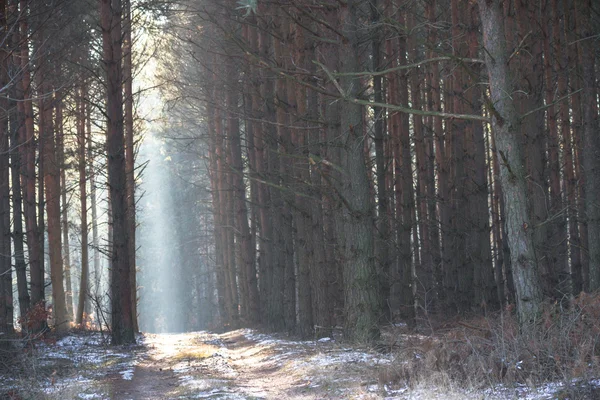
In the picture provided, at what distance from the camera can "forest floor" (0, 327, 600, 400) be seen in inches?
259

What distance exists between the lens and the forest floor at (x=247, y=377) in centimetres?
659

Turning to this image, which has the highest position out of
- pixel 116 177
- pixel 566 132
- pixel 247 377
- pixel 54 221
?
pixel 566 132

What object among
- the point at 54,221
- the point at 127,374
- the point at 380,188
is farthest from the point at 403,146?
the point at 54,221

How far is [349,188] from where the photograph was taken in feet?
34.9

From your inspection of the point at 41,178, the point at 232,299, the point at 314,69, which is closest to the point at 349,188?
the point at 314,69

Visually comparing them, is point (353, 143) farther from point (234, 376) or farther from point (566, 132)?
point (566, 132)

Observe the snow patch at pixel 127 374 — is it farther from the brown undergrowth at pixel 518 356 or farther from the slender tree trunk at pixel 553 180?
the slender tree trunk at pixel 553 180

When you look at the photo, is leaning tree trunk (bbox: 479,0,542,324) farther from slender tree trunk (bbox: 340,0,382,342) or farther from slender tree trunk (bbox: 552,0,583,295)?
slender tree trunk (bbox: 552,0,583,295)

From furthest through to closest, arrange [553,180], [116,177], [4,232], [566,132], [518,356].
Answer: [566,132]
[553,180]
[116,177]
[4,232]
[518,356]

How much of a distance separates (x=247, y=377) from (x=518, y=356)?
15.6 feet

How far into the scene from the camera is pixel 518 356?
6.81m

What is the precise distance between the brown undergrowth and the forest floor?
0.06m

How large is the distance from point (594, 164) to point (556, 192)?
5190mm

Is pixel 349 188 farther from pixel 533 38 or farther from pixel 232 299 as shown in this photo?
pixel 232 299
